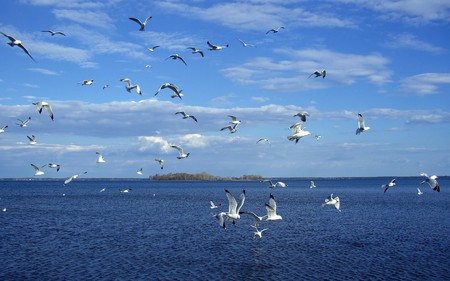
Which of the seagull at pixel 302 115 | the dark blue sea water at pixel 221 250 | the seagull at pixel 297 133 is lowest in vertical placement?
the dark blue sea water at pixel 221 250

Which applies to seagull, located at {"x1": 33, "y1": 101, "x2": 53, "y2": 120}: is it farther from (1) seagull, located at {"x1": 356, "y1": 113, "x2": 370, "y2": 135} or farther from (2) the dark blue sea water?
(1) seagull, located at {"x1": 356, "y1": 113, "x2": 370, "y2": 135}

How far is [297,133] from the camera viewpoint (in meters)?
27.8

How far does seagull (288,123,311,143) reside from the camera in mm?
27266

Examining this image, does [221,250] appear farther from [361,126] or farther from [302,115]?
[361,126]

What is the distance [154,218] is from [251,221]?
12.9 meters

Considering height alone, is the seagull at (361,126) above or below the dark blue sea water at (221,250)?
above

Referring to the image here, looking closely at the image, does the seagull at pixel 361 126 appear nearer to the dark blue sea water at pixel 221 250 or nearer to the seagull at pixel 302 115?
the seagull at pixel 302 115

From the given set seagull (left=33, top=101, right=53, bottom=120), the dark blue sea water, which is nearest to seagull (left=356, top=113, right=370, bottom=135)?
the dark blue sea water

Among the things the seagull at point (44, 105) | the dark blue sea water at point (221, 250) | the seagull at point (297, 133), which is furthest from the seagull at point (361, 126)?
the seagull at point (44, 105)

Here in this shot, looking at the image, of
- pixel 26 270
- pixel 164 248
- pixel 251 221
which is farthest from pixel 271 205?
pixel 251 221

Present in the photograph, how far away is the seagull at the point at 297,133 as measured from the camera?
2727 centimetres

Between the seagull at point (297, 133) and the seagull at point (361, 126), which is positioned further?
the seagull at point (297, 133)

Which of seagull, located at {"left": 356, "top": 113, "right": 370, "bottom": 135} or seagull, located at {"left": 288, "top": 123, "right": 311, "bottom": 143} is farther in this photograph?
seagull, located at {"left": 288, "top": 123, "right": 311, "bottom": 143}

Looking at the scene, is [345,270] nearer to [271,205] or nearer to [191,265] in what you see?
[271,205]
